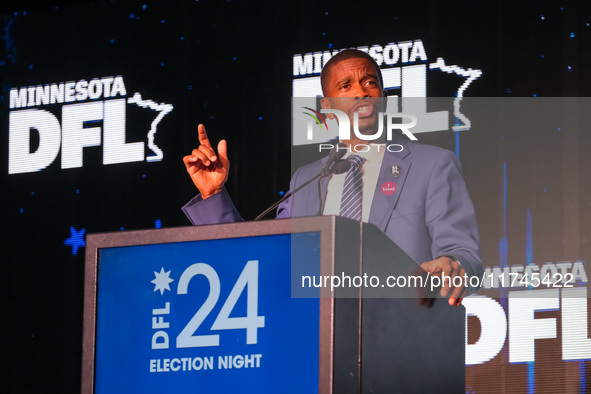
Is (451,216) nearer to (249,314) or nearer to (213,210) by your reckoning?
(213,210)

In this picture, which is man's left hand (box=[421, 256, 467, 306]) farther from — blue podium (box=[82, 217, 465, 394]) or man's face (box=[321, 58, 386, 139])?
man's face (box=[321, 58, 386, 139])

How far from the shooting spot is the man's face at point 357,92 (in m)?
2.01

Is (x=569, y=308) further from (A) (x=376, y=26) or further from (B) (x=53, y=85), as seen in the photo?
(B) (x=53, y=85)

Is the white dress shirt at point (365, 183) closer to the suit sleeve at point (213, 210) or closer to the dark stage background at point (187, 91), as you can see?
the suit sleeve at point (213, 210)

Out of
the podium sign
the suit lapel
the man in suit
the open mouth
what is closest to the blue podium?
the podium sign

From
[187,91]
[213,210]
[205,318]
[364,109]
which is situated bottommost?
[205,318]

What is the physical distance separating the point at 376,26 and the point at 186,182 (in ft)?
3.45

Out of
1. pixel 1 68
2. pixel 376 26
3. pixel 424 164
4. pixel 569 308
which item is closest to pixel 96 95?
pixel 1 68

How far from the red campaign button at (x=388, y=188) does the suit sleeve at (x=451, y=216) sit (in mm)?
67

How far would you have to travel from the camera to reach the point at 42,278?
166 inches

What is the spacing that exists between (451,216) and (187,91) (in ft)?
8.20

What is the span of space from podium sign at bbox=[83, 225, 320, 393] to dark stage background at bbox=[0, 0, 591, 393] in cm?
237

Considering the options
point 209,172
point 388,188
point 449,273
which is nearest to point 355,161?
point 388,188

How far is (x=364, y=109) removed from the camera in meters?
2.01
